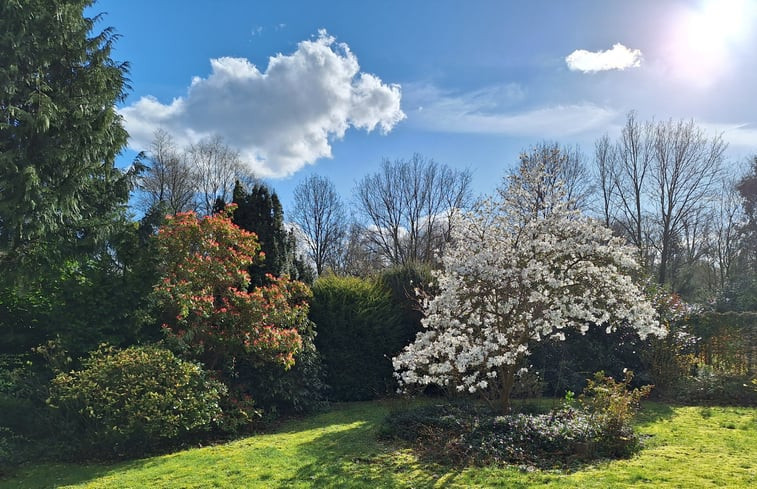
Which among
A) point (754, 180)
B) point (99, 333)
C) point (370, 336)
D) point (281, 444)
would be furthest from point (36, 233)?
point (754, 180)

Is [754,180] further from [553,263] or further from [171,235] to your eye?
[171,235]

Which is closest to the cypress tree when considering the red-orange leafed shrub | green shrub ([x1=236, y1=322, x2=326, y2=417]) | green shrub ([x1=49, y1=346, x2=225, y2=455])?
the red-orange leafed shrub

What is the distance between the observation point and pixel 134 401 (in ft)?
20.8

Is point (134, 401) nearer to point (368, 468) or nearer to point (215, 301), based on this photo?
point (215, 301)

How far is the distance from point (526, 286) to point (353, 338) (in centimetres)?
549

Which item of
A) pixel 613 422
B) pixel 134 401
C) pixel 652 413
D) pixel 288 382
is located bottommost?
pixel 652 413

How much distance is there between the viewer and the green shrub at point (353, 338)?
1057 cm

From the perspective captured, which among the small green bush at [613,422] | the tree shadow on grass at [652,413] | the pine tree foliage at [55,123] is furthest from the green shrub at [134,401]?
the tree shadow on grass at [652,413]

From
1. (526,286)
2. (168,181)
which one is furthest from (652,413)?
(168,181)

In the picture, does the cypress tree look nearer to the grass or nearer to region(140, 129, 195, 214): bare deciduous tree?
the grass

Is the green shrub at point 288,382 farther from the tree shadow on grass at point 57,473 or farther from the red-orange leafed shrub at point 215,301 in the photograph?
the tree shadow on grass at point 57,473

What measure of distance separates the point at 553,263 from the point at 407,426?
3.31 m

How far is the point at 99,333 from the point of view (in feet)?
25.5

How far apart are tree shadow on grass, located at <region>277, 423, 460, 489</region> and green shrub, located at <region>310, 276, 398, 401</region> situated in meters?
3.88
